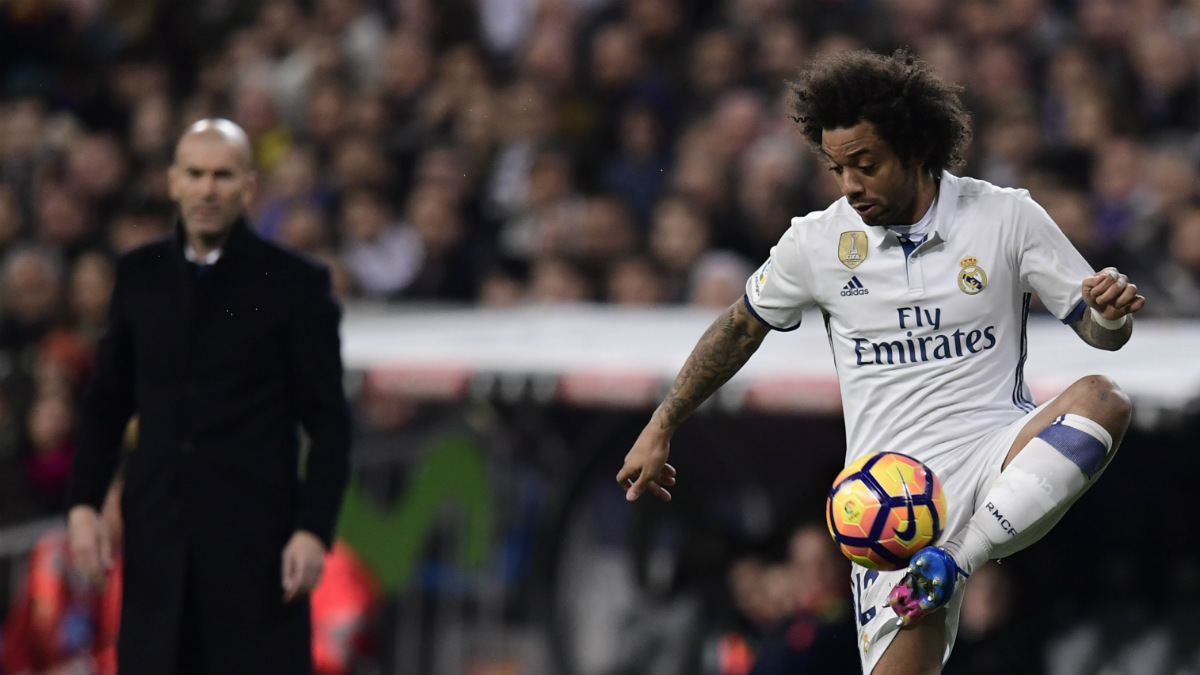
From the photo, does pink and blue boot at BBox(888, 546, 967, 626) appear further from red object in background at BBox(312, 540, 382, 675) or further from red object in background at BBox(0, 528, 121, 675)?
red object in background at BBox(0, 528, 121, 675)

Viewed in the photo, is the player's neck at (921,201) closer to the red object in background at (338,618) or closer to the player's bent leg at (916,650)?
the player's bent leg at (916,650)

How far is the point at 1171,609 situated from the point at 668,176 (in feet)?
14.2

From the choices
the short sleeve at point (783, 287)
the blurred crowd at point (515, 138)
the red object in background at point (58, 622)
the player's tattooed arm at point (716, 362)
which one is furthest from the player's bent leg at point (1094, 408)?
the red object in background at point (58, 622)

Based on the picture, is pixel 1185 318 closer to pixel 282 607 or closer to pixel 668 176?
pixel 668 176

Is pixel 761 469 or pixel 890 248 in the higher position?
pixel 890 248

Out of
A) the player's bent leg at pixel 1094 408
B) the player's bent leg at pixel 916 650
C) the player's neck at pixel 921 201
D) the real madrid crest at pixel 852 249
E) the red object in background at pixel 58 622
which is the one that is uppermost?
the player's neck at pixel 921 201

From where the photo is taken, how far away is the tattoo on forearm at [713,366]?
4.84 metres

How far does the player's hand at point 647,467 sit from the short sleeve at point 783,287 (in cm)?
44

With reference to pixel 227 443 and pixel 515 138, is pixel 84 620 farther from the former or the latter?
pixel 227 443

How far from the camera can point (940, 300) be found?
4.48m

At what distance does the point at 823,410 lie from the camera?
24.7 ft

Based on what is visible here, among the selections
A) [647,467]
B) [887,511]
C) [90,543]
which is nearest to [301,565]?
[90,543]

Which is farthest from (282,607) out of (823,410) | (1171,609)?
(1171,609)

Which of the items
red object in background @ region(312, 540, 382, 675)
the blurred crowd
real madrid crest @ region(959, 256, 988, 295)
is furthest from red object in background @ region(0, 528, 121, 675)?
real madrid crest @ region(959, 256, 988, 295)
